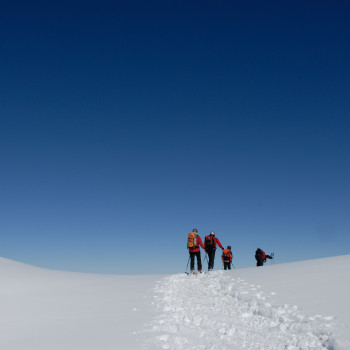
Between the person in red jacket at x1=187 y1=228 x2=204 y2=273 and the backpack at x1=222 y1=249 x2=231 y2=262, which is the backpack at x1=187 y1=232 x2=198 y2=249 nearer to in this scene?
the person in red jacket at x1=187 y1=228 x2=204 y2=273

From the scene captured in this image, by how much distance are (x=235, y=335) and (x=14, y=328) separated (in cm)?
436

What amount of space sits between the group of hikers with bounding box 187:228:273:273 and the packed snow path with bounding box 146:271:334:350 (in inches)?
274

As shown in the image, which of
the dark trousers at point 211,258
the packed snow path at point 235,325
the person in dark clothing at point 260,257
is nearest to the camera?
the packed snow path at point 235,325

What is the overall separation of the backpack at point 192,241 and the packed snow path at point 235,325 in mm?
6965

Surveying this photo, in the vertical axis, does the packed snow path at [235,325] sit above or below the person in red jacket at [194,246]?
below

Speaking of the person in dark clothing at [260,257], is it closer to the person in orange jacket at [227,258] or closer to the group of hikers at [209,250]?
the group of hikers at [209,250]

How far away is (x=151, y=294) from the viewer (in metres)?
9.39

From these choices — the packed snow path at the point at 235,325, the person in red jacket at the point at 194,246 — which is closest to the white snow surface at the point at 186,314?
the packed snow path at the point at 235,325

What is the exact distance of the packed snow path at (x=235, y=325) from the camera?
4.82 meters

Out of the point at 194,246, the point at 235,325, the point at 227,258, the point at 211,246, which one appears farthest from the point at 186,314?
the point at 227,258

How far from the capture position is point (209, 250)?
17.0 m

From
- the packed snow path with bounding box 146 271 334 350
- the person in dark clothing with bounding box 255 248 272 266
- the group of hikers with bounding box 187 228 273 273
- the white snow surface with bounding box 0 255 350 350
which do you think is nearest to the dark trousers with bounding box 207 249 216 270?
the group of hikers with bounding box 187 228 273 273

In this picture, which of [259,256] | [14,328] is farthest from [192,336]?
[259,256]

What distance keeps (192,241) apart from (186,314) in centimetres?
909
